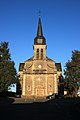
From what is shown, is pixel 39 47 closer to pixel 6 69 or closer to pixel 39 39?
pixel 39 39

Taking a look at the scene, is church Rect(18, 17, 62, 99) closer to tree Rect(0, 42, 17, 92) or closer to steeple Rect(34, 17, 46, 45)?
steeple Rect(34, 17, 46, 45)

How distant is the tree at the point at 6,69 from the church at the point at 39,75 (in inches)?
702

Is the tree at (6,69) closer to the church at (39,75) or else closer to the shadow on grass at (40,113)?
the church at (39,75)

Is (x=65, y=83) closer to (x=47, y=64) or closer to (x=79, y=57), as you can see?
(x=79, y=57)

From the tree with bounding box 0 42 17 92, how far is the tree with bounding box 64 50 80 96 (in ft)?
37.5

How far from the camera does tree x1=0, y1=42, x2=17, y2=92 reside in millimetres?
47062

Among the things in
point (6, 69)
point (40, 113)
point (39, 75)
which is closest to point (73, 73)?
point (6, 69)

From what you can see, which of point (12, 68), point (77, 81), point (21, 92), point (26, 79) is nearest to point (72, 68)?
point (77, 81)

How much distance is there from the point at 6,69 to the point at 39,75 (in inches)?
834

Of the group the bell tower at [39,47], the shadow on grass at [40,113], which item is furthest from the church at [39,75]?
the shadow on grass at [40,113]

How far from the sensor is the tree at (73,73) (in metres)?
53.2

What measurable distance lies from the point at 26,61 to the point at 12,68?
73.4 ft

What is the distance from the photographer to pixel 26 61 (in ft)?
Result: 236

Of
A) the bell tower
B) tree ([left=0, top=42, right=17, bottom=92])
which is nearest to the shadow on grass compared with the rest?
tree ([left=0, top=42, right=17, bottom=92])
